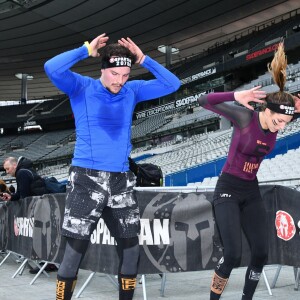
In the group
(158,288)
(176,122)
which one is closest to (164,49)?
(176,122)

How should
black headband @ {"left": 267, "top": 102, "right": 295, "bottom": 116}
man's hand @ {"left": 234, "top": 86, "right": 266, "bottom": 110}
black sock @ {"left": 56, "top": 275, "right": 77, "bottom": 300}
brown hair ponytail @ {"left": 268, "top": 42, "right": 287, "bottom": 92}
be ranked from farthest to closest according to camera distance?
brown hair ponytail @ {"left": 268, "top": 42, "right": 287, "bottom": 92} < black headband @ {"left": 267, "top": 102, "right": 295, "bottom": 116} < man's hand @ {"left": 234, "top": 86, "right": 266, "bottom": 110} < black sock @ {"left": 56, "top": 275, "right": 77, "bottom": 300}

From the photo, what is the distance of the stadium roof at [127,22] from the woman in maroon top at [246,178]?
108ft

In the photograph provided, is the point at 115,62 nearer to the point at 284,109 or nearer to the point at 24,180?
the point at 284,109

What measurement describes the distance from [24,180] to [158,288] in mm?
2509

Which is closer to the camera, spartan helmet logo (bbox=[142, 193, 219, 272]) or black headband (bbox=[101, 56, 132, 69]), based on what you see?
black headband (bbox=[101, 56, 132, 69])

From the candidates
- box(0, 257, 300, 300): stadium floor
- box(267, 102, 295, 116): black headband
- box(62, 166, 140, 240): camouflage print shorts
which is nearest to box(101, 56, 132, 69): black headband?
box(62, 166, 140, 240): camouflage print shorts

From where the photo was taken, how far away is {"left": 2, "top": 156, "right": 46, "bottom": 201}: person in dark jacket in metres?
5.91

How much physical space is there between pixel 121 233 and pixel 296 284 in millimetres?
2660

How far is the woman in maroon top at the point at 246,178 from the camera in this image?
3.14 m

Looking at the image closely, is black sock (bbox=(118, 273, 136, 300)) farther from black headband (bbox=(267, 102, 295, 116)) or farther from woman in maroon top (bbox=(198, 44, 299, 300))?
black headband (bbox=(267, 102, 295, 116))

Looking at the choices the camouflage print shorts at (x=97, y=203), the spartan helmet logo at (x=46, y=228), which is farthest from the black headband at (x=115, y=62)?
the spartan helmet logo at (x=46, y=228)

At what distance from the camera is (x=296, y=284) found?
444 cm

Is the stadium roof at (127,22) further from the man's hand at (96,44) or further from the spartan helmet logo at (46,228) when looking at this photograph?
the man's hand at (96,44)

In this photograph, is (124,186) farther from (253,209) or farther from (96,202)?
(253,209)
